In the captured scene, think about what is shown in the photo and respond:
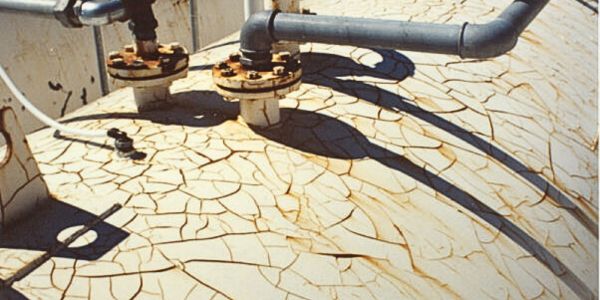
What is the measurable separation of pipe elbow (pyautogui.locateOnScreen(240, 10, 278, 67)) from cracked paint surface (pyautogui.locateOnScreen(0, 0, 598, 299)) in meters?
0.43

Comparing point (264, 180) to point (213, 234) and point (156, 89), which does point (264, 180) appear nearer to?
point (213, 234)

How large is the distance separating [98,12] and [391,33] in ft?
4.97

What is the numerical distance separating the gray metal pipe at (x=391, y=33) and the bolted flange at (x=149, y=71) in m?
0.51

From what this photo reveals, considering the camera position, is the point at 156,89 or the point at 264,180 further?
the point at 156,89

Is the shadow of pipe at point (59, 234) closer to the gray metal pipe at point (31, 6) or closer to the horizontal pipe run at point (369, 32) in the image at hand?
the gray metal pipe at point (31, 6)

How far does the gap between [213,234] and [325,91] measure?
159 centimetres

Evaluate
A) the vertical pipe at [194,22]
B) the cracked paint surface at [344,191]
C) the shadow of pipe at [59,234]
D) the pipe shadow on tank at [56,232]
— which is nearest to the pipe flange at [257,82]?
the cracked paint surface at [344,191]

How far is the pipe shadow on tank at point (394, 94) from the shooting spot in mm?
4094

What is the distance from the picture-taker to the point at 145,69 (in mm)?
3943

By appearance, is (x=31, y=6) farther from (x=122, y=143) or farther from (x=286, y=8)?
(x=286, y=8)

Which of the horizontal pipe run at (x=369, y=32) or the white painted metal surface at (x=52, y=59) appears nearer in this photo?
the horizontal pipe run at (x=369, y=32)

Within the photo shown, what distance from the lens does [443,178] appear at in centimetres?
379

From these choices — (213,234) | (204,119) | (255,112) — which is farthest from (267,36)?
(213,234)

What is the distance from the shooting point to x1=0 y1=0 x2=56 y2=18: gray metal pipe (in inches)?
146
